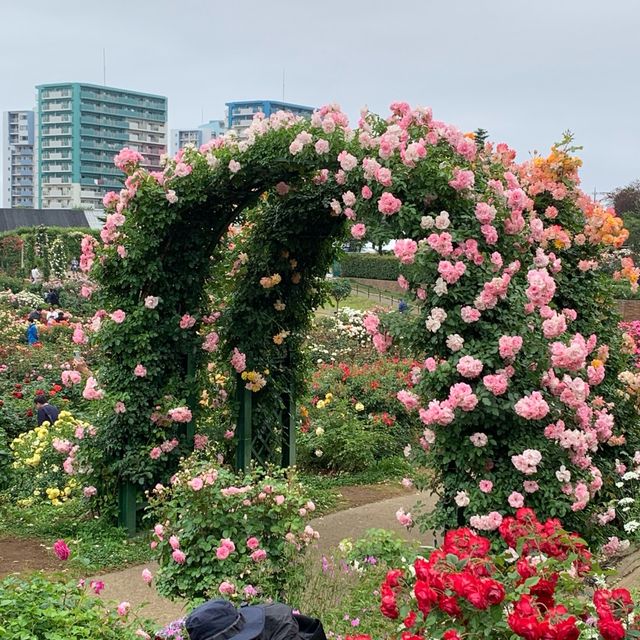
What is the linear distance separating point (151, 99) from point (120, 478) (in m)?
108

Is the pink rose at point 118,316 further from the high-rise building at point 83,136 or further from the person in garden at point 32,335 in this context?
the high-rise building at point 83,136

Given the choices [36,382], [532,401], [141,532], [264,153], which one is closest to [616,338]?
[532,401]

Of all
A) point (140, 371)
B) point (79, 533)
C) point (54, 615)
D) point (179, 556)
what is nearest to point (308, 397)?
point (140, 371)

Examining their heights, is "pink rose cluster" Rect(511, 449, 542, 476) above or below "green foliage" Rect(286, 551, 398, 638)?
above

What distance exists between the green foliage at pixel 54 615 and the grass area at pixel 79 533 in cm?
206

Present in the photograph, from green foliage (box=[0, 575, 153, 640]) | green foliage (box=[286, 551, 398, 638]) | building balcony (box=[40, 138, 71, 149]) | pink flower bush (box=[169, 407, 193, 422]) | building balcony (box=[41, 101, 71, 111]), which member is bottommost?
green foliage (box=[286, 551, 398, 638])

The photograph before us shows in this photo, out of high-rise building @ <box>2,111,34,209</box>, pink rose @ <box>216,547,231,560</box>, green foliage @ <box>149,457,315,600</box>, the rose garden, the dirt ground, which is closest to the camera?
the rose garden

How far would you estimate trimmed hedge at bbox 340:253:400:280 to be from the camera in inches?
1300

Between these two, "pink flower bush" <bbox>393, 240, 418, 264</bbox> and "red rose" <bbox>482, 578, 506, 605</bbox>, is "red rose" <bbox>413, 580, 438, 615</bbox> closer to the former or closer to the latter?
"red rose" <bbox>482, 578, 506, 605</bbox>

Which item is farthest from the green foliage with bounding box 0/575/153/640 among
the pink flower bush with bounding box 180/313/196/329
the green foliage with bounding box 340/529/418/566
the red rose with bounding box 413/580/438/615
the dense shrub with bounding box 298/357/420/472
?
the dense shrub with bounding box 298/357/420/472

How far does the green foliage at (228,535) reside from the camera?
454 centimetres

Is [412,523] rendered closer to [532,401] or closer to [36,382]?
[532,401]

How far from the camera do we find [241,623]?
287 cm

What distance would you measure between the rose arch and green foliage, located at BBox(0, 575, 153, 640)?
2.18 metres
